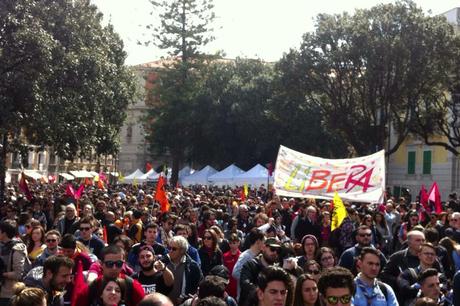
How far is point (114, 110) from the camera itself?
115ft

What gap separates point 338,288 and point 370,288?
1099mm

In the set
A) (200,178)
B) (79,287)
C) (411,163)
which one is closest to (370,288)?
(79,287)

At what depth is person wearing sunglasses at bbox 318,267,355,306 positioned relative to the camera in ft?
17.9

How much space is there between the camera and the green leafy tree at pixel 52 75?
66.7 ft

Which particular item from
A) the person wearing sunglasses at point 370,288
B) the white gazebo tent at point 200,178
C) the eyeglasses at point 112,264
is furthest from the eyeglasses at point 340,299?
the white gazebo tent at point 200,178

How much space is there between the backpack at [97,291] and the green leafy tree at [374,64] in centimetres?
3169

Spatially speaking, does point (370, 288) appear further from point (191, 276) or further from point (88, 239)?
point (88, 239)

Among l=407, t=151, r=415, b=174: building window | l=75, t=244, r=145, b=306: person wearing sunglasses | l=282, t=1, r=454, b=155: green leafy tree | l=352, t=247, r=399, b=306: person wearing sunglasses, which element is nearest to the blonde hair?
l=75, t=244, r=145, b=306: person wearing sunglasses

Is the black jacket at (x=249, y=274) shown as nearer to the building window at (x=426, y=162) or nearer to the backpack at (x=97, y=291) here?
the backpack at (x=97, y=291)

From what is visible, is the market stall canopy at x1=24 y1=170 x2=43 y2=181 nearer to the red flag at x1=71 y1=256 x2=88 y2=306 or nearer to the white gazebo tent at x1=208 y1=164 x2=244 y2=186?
the white gazebo tent at x1=208 y1=164 x2=244 y2=186

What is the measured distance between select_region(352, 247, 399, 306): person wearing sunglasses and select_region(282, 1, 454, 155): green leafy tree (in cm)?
3076

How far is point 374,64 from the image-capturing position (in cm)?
3688

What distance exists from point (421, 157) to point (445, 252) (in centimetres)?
4359

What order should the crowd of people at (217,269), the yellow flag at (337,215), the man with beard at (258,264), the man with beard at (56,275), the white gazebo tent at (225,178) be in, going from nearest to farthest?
the crowd of people at (217,269) → the man with beard at (56,275) → the man with beard at (258,264) → the yellow flag at (337,215) → the white gazebo tent at (225,178)
